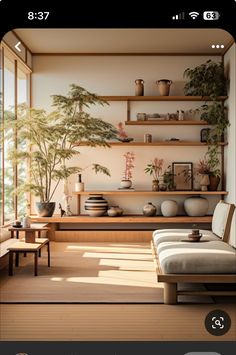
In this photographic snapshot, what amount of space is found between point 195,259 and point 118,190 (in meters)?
0.71

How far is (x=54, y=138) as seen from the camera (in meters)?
2.36

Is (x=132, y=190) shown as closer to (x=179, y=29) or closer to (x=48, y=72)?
(x=48, y=72)

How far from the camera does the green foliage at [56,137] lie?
1644mm

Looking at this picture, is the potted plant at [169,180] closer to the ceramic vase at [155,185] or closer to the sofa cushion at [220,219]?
the ceramic vase at [155,185]

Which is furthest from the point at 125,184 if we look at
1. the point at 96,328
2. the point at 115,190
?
the point at 96,328

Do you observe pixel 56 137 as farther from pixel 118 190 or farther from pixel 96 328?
pixel 96 328

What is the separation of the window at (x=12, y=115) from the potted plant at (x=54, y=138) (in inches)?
2.2

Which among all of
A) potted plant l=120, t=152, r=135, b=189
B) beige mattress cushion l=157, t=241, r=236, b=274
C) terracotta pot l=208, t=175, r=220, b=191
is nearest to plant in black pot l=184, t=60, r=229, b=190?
terracotta pot l=208, t=175, r=220, b=191

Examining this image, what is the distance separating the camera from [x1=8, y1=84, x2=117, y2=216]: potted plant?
1.57 m

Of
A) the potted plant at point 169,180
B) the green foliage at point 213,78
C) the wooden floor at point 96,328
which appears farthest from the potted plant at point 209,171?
the wooden floor at point 96,328

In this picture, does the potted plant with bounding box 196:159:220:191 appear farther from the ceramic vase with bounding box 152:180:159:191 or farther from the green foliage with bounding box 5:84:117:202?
the green foliage with bounding box 5:84:117:202
